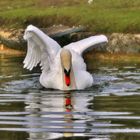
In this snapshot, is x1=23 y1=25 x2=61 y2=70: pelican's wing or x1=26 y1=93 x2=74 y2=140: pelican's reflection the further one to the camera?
x1=23 y1=25 x2=61 y2=70: pelican's wing

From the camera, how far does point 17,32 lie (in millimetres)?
32750

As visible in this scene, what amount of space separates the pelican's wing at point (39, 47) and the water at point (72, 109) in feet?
1.92

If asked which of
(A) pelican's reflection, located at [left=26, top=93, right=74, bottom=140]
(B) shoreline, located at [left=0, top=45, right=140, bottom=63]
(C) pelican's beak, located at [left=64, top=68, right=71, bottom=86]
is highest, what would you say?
(B) shoreline, located at [left=0, top=45, right=140, bottom=63]

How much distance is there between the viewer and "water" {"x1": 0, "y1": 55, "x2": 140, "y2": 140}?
11.6m

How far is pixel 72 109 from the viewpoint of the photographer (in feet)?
47.1

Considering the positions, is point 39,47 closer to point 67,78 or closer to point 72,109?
point 67,78

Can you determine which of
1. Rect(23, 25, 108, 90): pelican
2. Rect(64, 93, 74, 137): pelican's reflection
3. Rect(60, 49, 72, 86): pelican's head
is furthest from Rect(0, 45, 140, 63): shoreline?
Rect(64, 93, 74, 137): pelican's reflection

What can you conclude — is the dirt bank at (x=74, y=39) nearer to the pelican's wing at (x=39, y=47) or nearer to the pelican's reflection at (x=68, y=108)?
the pelican's wing at (x=39, y=47)

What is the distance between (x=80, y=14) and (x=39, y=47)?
1410 centimetres

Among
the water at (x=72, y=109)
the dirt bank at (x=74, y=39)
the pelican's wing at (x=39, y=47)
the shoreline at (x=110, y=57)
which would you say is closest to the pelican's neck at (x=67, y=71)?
the water at (x=72, y=109)

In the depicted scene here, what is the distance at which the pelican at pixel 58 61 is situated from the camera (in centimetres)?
1778

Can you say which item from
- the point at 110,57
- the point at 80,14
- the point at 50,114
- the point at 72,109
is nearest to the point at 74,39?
the point at 110,57

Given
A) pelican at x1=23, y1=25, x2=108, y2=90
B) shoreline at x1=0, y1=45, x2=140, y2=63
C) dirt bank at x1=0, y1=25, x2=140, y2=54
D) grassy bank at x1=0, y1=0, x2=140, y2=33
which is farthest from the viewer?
grassy bank at x1=0, y1=0, x2=140, y2=33

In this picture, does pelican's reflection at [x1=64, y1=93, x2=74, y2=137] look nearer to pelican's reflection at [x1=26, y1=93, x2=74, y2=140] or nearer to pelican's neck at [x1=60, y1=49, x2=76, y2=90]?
pelican's reflection at [x1=26, y1=93, x2=74, y2=140]
